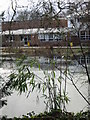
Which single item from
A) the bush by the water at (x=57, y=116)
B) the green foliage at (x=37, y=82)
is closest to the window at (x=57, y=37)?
the green foliage at (x=37, y=82)

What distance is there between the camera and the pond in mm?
1801

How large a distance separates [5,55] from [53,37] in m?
0.48

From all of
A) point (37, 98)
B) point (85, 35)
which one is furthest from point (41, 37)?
point (37, 98)

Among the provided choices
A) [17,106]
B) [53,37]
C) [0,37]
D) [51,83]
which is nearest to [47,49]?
[53,37]

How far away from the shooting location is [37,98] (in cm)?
187

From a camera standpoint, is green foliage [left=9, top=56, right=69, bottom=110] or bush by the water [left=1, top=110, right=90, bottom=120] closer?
green foliage [left=9, top=56, right=69, bottom=110]

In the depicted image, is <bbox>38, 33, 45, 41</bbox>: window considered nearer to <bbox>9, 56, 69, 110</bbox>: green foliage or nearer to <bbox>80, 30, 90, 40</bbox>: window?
<bbox>9, 56, 69, 110</bbox>: green foliage

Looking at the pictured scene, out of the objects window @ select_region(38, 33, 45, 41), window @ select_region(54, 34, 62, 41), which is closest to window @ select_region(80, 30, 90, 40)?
window @ select_region(54, 34, 62, 41)

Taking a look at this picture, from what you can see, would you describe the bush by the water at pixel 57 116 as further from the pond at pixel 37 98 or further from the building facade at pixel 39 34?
the building facade at pixel 39 34

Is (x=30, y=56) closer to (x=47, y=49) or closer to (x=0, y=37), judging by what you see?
(x=47, y=49)

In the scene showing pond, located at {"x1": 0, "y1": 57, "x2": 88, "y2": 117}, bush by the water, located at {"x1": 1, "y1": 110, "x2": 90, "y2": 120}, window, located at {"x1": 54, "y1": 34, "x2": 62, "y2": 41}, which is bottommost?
bush by the water, located at {"x1": 1, "y1": 110, "x2": 90, "y2": 120}

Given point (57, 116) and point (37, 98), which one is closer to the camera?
point (57, 116)

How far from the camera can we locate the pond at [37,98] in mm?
1801

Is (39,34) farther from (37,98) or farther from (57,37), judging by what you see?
(37,98)
